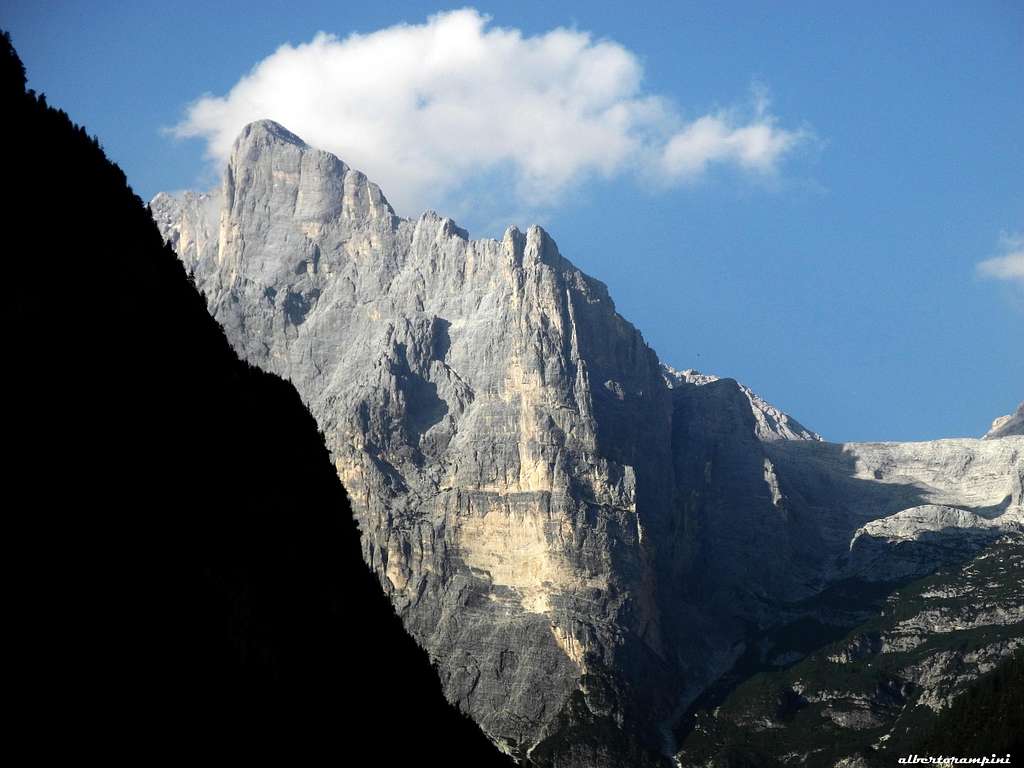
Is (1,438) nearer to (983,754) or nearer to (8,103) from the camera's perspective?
Answer: (8,103)

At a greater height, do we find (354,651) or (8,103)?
(8,103)

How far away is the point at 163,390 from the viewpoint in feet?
146

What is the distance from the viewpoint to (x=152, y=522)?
40.1m

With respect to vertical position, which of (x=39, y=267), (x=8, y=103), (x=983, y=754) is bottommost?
(x=983, y=754)

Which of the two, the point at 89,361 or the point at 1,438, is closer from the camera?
the point at 1,438

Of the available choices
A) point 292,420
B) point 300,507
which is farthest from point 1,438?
point 292,420

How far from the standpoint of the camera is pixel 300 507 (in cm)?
5003

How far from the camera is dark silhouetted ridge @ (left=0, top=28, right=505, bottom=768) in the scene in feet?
119

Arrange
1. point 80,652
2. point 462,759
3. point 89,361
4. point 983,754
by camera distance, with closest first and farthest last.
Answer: point 80,652
point 89,361
point 462,759
point 983,754

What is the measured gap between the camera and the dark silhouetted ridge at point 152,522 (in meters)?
36.2

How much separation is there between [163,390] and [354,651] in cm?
1205

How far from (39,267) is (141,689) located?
42.6ft

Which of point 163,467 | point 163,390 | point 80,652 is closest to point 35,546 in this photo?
point 80,652

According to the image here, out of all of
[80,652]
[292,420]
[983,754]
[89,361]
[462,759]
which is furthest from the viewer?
[983,754]
